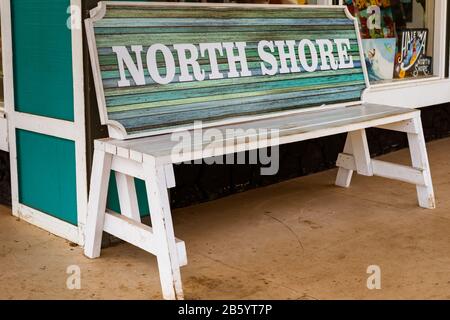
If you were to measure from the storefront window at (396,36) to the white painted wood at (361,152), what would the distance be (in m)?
1.02

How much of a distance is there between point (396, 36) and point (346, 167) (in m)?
1.48

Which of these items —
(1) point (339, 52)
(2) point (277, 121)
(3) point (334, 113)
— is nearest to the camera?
(2) point (277, 121)

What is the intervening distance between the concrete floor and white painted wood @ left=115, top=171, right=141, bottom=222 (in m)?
0.23

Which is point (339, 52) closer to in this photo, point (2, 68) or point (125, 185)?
point (125, 185)

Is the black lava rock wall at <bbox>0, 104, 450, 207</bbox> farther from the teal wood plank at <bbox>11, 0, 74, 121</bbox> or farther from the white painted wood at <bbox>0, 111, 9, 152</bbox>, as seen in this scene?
the teal wood plank at <bbox>11, 0, 74, 121</bbox>

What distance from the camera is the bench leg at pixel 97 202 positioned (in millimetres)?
2904

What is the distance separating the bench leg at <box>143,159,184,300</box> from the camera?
2574 millimetres

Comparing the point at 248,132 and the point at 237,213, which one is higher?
the point at 248,132

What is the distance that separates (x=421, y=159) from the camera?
12.4ft

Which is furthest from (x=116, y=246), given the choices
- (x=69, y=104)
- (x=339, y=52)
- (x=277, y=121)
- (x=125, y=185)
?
(x=339, y=52)
